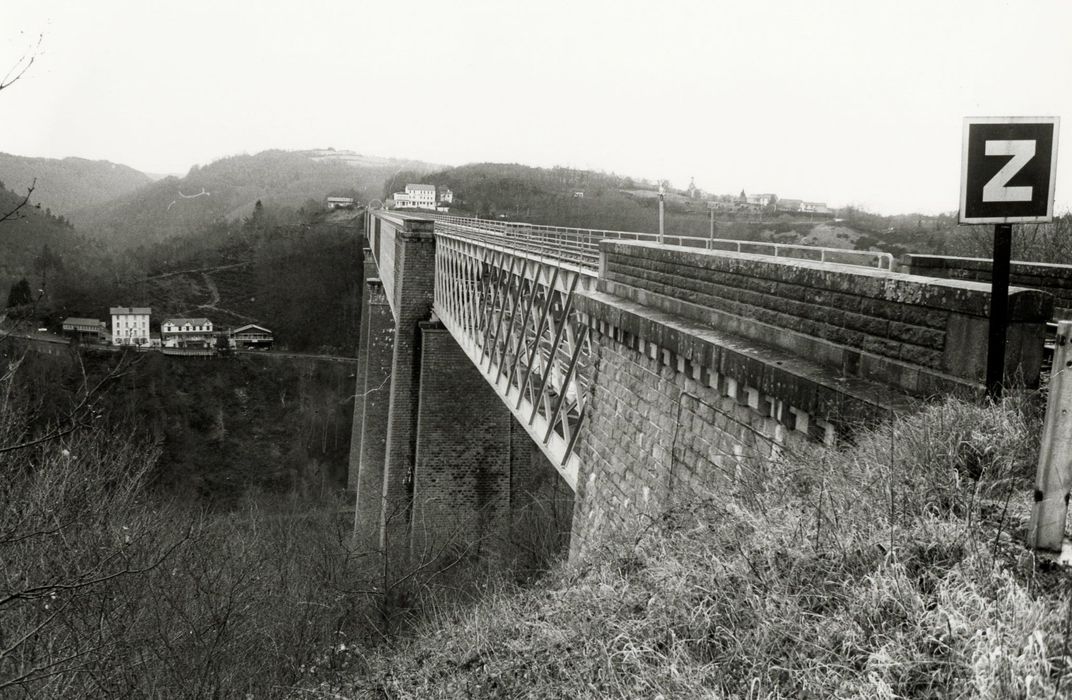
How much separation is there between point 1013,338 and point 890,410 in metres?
0.75

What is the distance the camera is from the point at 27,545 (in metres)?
12.4

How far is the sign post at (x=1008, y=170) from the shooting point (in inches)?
154

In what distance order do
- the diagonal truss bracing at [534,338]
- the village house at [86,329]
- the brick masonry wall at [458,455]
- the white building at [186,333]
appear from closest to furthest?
the diagonal truss bracing at [534,338] < the brick masonry wall at [458,455] < the village house at [86,329] < the white building at [186,333]

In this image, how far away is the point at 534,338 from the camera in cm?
1437

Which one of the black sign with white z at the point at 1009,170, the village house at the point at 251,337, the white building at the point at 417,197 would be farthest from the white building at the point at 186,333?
the black sign with white z at the point at 1009,170

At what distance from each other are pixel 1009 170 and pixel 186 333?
267ft

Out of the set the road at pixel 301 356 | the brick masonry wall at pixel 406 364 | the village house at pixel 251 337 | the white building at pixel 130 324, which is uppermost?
the brick masonry wall at pixel 406 364

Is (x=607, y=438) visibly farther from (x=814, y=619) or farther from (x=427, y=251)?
(x=427, y=251)

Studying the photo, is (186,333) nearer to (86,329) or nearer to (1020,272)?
(86,329)

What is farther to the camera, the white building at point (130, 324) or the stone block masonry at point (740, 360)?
the white building at point (130, 324)

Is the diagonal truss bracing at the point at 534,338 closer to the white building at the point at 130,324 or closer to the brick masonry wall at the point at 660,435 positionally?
the brick masonry wall at the point at 660,435

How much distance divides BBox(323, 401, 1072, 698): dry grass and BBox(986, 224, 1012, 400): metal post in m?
0.20

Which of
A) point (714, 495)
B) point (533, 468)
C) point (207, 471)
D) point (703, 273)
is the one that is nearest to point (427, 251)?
point (533, 468)

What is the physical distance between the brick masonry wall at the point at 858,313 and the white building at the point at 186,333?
75501 millimetres
